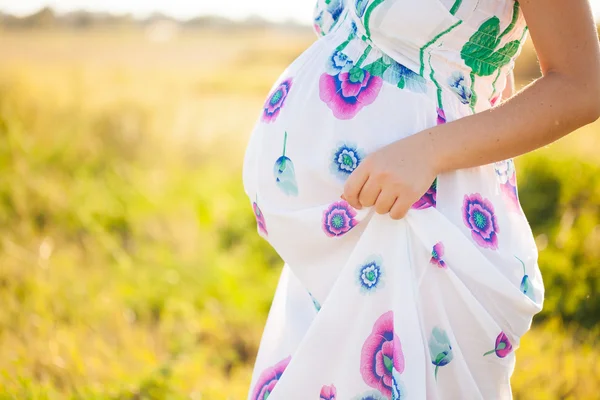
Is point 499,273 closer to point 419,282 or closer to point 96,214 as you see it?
point 419,282

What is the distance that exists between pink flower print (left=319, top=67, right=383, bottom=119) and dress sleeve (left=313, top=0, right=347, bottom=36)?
15 cm

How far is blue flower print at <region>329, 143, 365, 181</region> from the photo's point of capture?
0.88 meters

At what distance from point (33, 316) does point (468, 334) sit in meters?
2.35

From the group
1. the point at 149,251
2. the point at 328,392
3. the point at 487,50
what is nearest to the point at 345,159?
the point at 487,50

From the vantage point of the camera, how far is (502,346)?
88 cm

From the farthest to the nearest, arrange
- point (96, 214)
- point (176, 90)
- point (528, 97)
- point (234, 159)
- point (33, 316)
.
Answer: point (176, 90) < point (234, 159) < point (96, 214) < point (33, 316) < point (528, 97)

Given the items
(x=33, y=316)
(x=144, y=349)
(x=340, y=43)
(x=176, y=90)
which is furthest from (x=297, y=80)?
(x=176, y=90)

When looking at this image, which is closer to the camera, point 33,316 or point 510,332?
point 510,332

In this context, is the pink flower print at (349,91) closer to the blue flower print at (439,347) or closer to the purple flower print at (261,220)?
the purple flower print at (261,220)

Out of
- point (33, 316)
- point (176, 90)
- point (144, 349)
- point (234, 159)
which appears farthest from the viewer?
point (176, 90)

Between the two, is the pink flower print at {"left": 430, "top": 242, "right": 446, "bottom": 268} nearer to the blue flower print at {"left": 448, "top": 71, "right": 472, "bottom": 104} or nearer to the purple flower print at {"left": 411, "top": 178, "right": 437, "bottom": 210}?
the purple flower print at {"left": 411, "top": 178, "right": 437, "bottom": 210}

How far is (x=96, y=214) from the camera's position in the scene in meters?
3.87

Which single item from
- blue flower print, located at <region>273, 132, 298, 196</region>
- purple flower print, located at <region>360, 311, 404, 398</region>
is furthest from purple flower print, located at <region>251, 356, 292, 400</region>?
blue flower print, located at <region>273, 132, 298, 196</region>

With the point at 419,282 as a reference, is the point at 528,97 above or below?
above
